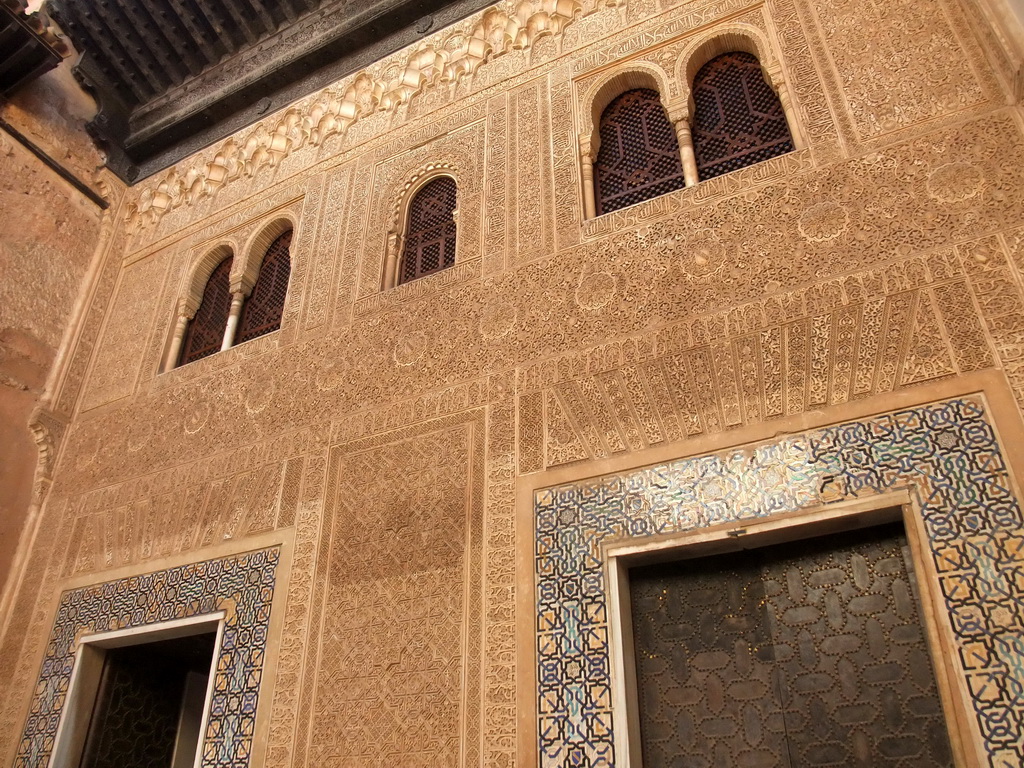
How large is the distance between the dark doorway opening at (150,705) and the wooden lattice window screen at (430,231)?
1989mm

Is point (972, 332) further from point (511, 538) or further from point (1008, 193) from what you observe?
point (511, 538)

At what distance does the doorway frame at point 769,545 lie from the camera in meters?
2.10

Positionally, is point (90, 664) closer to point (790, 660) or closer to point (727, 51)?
point (790, 660)

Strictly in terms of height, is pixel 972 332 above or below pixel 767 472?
above

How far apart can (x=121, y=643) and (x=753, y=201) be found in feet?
11.2

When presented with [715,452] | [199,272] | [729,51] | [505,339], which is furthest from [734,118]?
[199,272]

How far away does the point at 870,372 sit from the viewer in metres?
2.59

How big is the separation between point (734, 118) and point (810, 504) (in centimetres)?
195

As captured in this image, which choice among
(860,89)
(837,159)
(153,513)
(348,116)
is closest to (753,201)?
(837,159)

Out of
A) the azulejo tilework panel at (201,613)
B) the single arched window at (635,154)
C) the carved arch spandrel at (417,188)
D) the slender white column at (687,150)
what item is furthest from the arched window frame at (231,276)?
the slender white column at (687,150)

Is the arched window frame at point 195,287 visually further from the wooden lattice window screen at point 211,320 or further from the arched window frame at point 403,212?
the arched window frame at point 403,212

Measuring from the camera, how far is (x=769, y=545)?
2.64m

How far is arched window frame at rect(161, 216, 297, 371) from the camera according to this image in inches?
184

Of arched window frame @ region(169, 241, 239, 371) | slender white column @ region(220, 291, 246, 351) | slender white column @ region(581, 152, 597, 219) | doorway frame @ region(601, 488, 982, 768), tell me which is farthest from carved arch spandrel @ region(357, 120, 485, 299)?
doorway frame @ region(601, 488, 982, 768)
